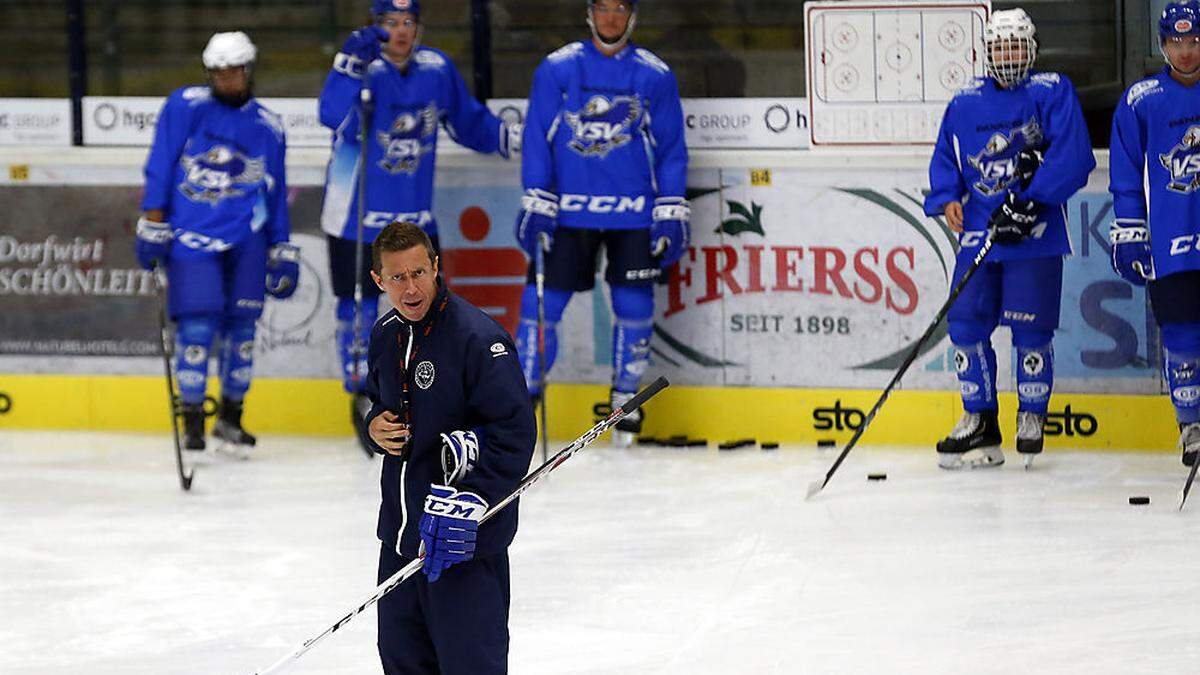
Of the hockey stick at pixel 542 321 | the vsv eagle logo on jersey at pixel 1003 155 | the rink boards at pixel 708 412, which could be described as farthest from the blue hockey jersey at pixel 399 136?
the vsv eagle logo on jersey at pixel 1003 155

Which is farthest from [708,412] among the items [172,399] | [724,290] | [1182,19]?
[1182,19]

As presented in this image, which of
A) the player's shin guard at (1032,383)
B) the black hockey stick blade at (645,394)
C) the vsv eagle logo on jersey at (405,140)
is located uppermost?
the vsv eagle logo on jersey at (405,140)

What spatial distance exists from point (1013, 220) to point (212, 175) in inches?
111

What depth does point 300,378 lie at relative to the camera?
8.30m

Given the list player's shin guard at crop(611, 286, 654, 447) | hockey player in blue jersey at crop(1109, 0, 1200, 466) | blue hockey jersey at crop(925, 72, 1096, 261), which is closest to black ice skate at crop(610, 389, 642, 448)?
player's shin guard at crop(611, 286, 654, 447)

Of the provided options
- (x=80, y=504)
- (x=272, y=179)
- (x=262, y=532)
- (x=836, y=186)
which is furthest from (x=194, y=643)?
(x=836, y=186)

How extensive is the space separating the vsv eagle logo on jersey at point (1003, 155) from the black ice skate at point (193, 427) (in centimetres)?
291

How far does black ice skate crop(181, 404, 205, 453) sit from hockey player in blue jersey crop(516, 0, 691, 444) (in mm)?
1191

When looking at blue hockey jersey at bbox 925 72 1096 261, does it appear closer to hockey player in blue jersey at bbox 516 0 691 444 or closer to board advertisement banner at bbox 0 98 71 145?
hockey player in blue jersey at bbox 516 0 691 444

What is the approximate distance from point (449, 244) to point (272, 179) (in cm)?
84

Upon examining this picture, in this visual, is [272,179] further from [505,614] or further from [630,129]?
[505,614]

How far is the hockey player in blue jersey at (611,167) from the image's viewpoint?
7.59 m

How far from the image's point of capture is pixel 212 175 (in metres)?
7.56

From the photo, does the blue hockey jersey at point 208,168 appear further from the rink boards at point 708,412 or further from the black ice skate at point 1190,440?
the black ice skate at point 1190,440
